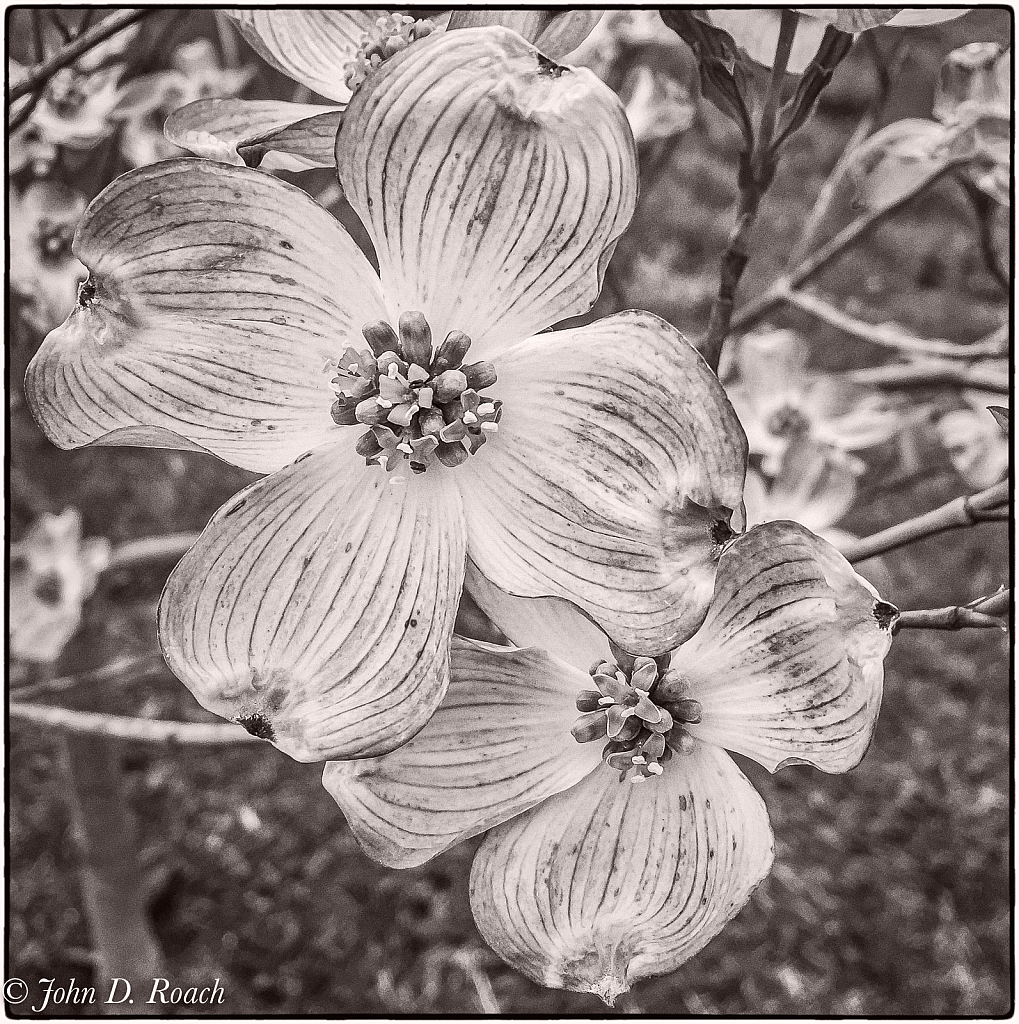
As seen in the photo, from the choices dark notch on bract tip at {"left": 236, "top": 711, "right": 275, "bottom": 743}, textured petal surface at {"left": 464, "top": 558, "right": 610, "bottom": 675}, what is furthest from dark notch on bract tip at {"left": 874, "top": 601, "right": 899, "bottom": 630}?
dark notch on bract tip at {"left": 236, "top": 711, "right": 275, "bottom": 743}

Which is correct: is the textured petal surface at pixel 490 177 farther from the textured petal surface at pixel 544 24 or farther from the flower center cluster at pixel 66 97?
the flower center cluster at pixel 66 97

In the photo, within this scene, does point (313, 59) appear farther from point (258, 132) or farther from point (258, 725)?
point (258, 725)

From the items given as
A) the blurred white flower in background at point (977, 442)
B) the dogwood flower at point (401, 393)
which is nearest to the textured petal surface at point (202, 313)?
the dogwood flower at point (401, 393)

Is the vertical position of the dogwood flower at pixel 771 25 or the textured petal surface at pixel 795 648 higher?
the dogwood flower at pixel 771 25

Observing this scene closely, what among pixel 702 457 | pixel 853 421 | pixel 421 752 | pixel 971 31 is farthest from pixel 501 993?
pixel 971 31

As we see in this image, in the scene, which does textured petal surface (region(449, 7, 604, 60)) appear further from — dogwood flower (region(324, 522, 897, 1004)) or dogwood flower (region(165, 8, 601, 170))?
dogwood flower (region(324, 522, 897, 1004))
